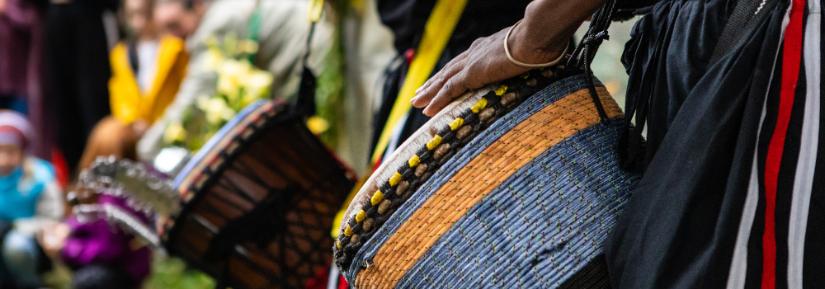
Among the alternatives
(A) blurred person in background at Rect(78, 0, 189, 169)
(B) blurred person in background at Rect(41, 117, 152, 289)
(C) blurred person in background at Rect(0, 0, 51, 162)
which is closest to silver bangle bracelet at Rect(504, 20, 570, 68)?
(B) blurred person in background at Rect(41, 117, 152, 289)

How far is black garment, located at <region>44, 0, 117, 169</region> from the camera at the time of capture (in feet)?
22.1

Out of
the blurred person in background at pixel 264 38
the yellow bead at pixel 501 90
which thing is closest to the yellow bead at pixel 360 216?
the yellow bead at pixel 501 90

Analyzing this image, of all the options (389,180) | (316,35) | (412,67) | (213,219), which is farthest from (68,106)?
(389,180)

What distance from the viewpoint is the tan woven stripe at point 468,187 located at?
147 cm

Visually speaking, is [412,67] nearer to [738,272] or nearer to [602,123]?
[602,123]

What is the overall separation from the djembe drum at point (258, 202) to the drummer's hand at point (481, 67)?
1.07 m

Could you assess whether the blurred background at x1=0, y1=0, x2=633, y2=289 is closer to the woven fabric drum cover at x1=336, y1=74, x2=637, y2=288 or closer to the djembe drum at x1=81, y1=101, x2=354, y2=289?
the djembe drum at x1=81, y1=101, x2=354, y2=289

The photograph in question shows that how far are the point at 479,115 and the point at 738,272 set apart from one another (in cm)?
36

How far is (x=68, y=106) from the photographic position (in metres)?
7.00

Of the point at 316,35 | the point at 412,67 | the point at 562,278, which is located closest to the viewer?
the point at 562,278

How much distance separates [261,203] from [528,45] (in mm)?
1241

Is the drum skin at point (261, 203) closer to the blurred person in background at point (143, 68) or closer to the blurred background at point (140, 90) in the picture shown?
the blurred background at point (140, 90)

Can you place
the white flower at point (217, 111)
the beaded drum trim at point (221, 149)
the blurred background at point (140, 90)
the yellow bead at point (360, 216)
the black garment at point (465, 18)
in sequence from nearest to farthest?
the yellow bead at point (360, 216)
the black garment at point (465, 18)
the beaded drum trim at point (221, 149)
the blurred background at point (140, 90)
the white flower at point (217, 111)

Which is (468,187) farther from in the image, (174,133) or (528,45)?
(174,133)
